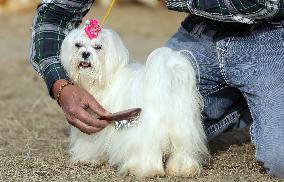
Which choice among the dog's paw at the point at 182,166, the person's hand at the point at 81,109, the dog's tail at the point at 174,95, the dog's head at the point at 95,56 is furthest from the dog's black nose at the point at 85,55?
the dog's paw at the point at 182,166

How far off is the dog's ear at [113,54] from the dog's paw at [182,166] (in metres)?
0.48

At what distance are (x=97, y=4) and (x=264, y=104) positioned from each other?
25.1ft

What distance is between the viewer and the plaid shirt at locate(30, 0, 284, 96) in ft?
10.1

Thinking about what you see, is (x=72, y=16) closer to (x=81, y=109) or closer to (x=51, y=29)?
(x=51, y=29)

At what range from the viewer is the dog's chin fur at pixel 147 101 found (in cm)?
293

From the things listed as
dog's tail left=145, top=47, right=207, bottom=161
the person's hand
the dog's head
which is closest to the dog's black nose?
the dog's head

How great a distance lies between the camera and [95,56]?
9.88ft

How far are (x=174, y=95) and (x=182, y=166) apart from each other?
324 millimetres

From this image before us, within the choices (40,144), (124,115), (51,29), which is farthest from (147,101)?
(40,144)

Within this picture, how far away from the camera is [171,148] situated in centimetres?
300

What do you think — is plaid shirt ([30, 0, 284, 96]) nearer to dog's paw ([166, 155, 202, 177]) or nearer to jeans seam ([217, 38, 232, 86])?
jeans seam ([217, 38, 232, 86])

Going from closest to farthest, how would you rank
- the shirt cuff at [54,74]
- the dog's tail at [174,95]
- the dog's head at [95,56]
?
the dog's tail at [174,95] → the dog's head at [95,56] → the shirt cuff at [54,74]

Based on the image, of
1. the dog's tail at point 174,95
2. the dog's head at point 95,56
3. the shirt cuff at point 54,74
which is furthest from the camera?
the shirt cuff at point 54,74

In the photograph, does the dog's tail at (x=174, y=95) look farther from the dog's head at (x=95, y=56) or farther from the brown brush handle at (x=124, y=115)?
the dog's head at (x=95, y=56)
